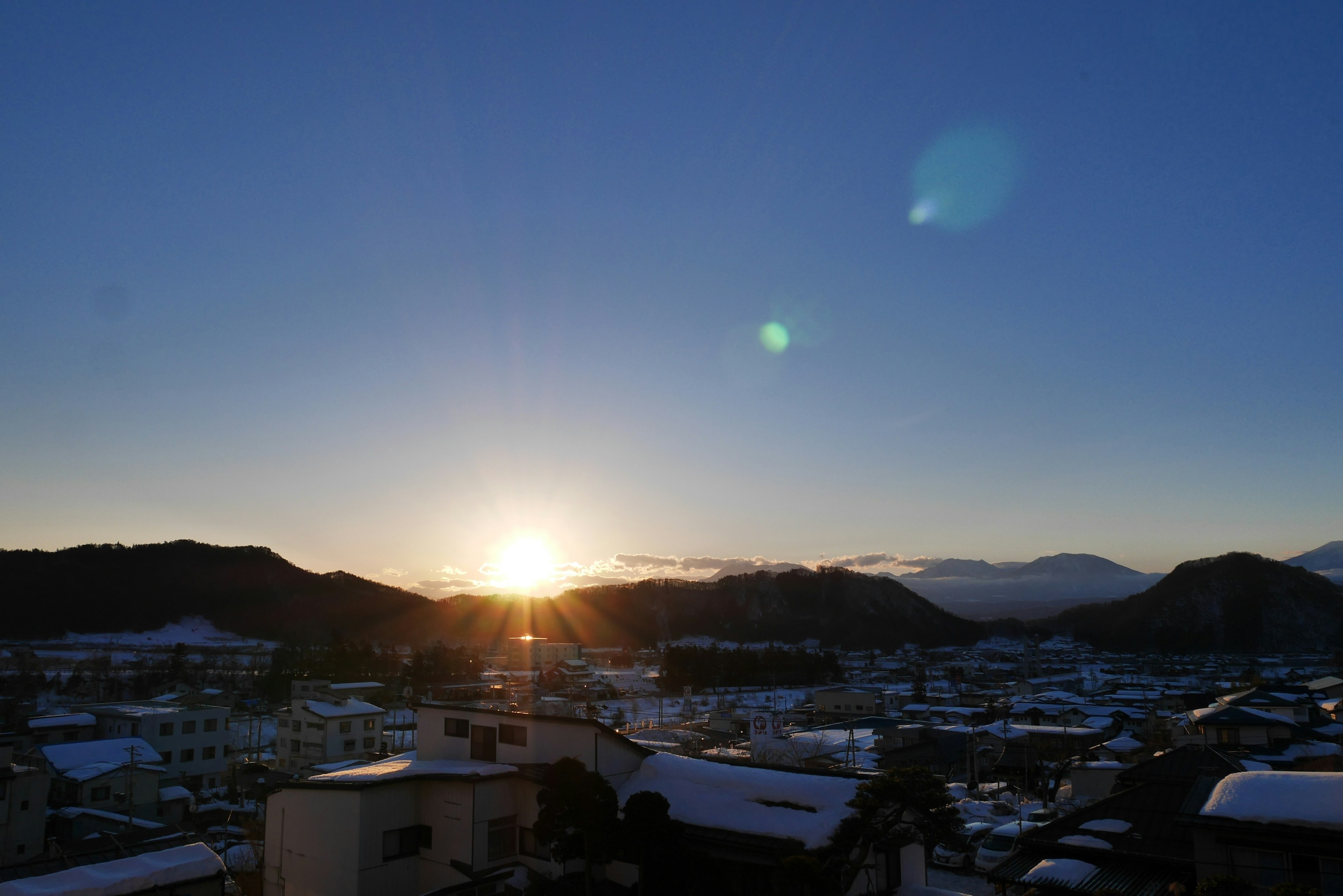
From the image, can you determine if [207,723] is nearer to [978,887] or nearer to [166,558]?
[978,887]

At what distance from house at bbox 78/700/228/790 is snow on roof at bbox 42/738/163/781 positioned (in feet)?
3.75

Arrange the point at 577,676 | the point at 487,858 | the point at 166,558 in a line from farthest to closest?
the point at 166,558, the point at 577,676, the point at 487,858

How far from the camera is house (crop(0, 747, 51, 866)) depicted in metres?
16.4

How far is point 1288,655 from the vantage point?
3319 inches

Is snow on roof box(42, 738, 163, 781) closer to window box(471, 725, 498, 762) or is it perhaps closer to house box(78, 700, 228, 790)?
house box(78, 700, 228, 790)

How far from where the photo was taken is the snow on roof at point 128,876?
352 inches

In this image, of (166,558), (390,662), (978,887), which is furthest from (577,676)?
(166,558)

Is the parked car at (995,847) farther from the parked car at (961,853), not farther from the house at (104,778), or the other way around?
the house at (104,778)

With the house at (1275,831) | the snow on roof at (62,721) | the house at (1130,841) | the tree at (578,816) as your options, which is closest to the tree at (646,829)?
the tree at (578,816)

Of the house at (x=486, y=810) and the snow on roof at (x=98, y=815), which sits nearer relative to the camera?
the house at (x=486, y=810)

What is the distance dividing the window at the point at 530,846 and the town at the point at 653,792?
0.06 m

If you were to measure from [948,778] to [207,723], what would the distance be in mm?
27211

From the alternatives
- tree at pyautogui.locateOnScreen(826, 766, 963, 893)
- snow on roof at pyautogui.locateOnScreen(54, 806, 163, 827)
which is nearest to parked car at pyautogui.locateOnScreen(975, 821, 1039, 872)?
tree at pyautogui.locateOnScreen(826, 766, 963, 893)

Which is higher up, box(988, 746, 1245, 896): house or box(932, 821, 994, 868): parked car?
box(988, 746, 1245, 896): house
